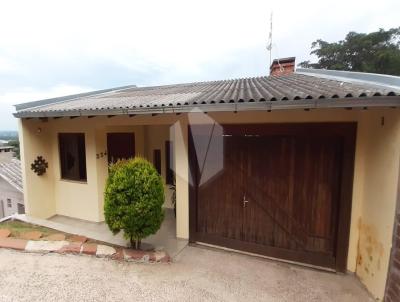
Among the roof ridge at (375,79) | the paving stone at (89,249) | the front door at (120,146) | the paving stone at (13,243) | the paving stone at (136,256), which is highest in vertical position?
the roof ridge at (375,79)

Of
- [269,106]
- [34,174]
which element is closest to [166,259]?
[269,106]

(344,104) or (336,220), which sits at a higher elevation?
(344,104)

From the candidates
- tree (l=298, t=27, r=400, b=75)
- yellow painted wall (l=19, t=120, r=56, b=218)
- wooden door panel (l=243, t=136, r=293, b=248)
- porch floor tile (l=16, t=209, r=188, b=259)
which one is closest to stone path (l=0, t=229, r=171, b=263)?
porch floor tile (l=16, t=209, r=188, b=259)

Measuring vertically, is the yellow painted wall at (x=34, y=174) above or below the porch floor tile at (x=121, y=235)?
above

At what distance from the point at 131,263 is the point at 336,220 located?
4.66 m

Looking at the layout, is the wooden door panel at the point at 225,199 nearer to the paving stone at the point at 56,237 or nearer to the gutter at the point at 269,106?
the gutter at the point at 269,106

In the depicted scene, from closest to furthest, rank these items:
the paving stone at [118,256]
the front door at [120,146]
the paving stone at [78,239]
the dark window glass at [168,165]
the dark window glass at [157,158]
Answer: the paving stone at [118,256] → the paving stone at [78,239] → the front door at [120,146] → the dark window glass at [168,165] → the dark window glass at [157,158]

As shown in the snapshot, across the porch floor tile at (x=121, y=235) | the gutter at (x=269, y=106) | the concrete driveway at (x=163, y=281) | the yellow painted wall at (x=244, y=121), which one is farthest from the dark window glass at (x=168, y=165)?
the concrete driveway at (x=163, y=281)

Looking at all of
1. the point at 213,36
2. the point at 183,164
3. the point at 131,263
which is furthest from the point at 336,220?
the point at 213,36

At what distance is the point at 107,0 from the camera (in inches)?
288

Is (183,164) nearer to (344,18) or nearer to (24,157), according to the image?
(24,157)

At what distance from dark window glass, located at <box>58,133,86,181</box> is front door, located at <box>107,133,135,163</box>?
3.00ft

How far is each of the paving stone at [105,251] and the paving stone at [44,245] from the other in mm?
856

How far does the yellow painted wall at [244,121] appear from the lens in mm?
3807
